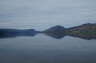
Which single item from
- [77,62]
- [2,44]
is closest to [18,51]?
[2,44]

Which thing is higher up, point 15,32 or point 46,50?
point 15,32

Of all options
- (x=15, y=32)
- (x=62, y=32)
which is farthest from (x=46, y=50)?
(x=15, y=32)

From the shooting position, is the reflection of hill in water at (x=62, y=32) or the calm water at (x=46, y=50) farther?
the reflection of hill in water at (x=62, y=32)

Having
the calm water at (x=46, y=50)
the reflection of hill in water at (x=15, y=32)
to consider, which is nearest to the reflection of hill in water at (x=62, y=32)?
the reflection of hill in water at (x=15, y=32)

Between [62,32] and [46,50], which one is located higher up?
[62,32]

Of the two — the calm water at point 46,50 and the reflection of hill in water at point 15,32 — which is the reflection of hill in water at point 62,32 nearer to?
the reflection of hill in water at point 15,32

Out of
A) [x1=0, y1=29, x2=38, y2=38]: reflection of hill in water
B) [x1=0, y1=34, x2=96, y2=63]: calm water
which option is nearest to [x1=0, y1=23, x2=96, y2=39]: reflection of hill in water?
[x1=0, y1=29, x2=38, y2=38]: reflection of hill in water

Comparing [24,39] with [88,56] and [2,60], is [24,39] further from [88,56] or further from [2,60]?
[88,56]

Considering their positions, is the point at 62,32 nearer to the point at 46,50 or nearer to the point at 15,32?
the point at 46,50

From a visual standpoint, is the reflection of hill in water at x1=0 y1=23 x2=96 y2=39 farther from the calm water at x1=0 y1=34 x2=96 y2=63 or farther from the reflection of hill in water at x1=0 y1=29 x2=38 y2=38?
the calm water at x1=0 y1=34 x2=96 y2=63

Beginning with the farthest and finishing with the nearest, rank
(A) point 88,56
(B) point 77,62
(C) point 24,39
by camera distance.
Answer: (C) point 24,39
(A) point 88,56
(B) point 77,62

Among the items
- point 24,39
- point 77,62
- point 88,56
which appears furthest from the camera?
point 24,39
